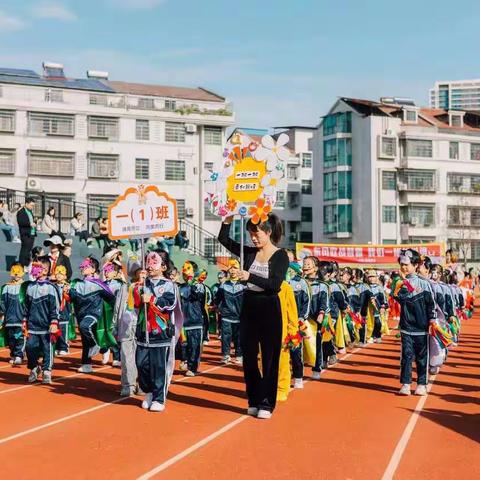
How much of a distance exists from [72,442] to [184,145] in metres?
43.3

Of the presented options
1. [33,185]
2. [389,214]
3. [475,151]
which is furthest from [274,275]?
[475,151]

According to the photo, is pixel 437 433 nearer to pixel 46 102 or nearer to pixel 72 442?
pixel 72 442

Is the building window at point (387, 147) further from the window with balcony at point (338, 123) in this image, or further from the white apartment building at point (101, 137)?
the white apartment building at point (101, 137)

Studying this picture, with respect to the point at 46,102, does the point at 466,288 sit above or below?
below

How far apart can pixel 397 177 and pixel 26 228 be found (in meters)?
44.0

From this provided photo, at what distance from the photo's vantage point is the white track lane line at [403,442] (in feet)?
22.3

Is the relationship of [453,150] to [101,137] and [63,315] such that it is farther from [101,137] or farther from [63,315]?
[63,315]

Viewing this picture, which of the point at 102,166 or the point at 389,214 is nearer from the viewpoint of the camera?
the point at 102,166

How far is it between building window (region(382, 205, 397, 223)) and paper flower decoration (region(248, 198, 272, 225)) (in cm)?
5207

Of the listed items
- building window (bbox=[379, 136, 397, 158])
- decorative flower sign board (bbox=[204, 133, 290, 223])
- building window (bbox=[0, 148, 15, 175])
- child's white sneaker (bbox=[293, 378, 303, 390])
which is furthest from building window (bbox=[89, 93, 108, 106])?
child's white sneaker (bbox=[293, 378, 303, 390])

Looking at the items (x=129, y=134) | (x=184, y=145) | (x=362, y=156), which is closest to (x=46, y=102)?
(x=129, y=134)

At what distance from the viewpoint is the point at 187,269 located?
1345 cm

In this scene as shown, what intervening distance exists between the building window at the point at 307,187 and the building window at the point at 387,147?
10.1 metres

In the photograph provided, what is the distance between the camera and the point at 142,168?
163 ft
